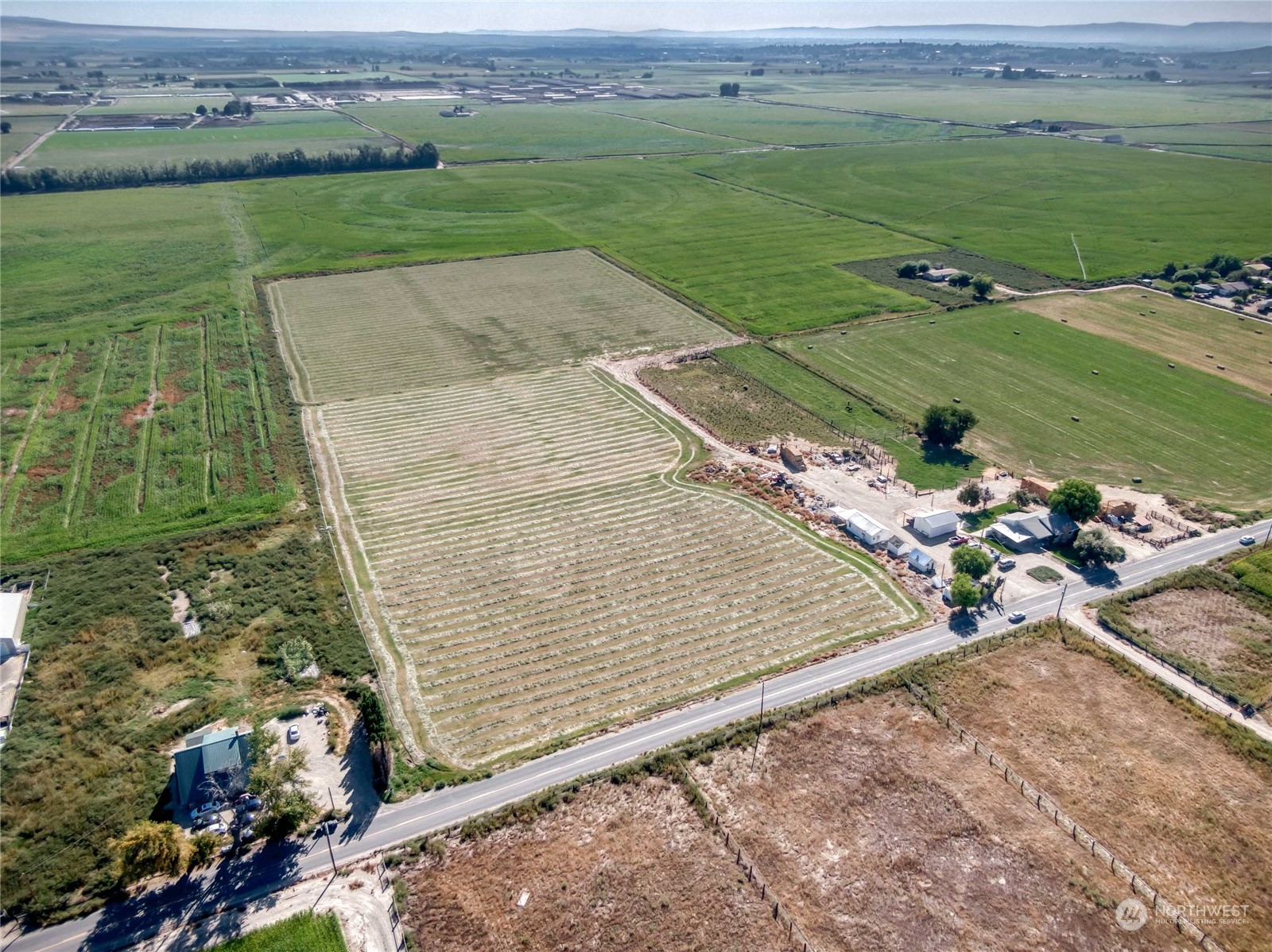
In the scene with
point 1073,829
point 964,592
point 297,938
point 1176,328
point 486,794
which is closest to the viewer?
point 297,938

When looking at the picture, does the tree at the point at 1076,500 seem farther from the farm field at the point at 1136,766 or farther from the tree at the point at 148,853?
the tree at the point at 148,853

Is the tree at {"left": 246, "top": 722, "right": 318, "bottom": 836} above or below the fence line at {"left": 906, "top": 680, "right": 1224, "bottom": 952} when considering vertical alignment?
above

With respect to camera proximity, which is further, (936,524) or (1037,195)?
(1037,195)

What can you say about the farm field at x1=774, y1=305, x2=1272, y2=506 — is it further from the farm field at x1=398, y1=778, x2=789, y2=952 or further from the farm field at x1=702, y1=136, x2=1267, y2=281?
the farm field at x1=398, y1=778, x2=789, y2=952

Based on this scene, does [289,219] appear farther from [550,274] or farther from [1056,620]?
[1056,620]

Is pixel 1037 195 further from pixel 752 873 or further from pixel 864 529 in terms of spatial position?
pixel 752 873

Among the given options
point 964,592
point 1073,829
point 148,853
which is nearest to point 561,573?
point 964,592

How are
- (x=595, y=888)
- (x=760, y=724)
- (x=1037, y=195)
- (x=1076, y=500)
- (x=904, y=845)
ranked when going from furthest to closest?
(x=1037, y=195)
(x=1076, y=500)
(x=760, y=724)
(x=904, y=845)
(x=595, y=888)

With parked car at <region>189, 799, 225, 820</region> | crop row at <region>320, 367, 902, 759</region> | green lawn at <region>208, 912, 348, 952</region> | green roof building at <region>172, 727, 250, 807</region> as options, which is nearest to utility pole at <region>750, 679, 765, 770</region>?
crop row at <region>320, 367, 902, 759</region>
